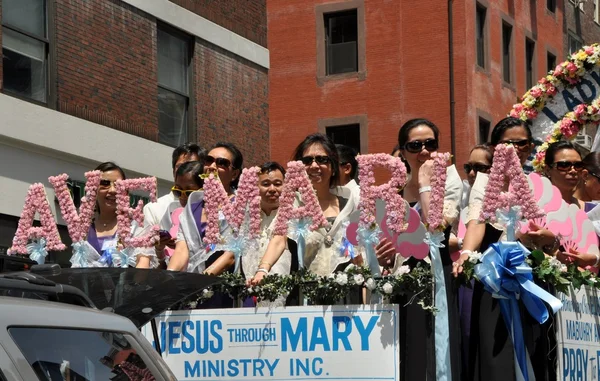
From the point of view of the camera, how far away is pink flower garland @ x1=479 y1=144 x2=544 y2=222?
7.36 meters

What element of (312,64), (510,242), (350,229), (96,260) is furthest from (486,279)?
(312,64)

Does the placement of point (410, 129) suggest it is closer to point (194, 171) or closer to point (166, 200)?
point (194, 171)

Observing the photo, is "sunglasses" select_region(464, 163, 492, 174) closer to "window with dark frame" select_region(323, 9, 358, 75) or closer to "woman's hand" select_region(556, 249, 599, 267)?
"woman's hand" select_region(556, 249, 599, 267)

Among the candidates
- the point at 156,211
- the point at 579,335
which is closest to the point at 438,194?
the point at 579,335

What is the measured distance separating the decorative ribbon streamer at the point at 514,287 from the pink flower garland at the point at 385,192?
56cm

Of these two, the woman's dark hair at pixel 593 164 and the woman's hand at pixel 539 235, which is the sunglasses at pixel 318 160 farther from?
the woman's dark hair at pixel 593 164

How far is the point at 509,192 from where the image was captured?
24.3ft

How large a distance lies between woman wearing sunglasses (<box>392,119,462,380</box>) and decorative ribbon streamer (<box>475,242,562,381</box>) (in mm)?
238

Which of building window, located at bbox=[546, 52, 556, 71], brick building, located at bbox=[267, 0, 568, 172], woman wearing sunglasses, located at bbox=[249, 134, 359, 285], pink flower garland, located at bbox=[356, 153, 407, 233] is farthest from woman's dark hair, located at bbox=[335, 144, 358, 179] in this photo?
building window, located at bbox=[546, 52, 556, 71]

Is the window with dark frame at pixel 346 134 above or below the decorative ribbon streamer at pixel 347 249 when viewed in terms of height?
above

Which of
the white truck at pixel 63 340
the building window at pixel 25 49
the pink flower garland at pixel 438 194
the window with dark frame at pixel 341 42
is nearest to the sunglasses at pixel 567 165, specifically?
the pink flower garland at pixel 438 194

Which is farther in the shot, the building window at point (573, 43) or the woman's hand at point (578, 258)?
the building window at point (573, 43)

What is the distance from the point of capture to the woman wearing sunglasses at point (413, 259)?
698 cm

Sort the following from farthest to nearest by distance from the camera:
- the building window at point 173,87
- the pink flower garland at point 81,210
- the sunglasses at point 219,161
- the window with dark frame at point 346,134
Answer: the window with dark frame at point 346,134 → the building window at point 173,87 → the sunglasses at point 219,161 → the pink flower garland at point 81,210
